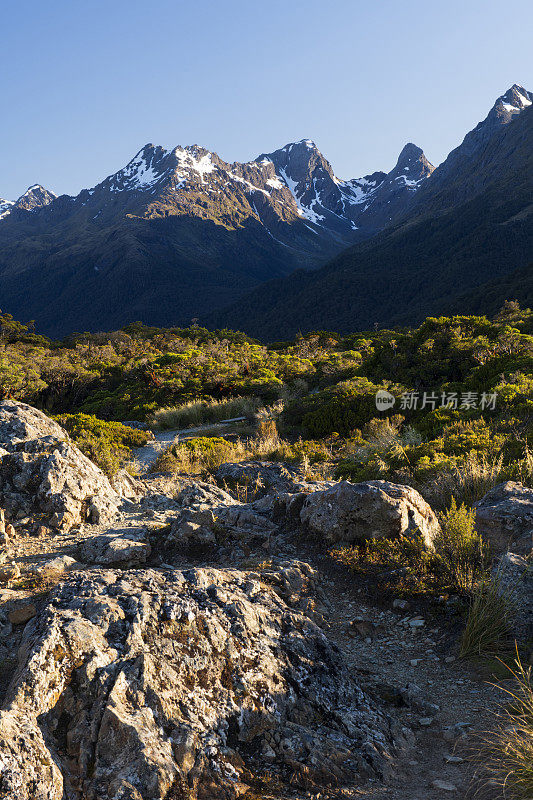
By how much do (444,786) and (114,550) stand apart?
314 centimetres

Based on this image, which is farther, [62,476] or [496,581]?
[62,476]

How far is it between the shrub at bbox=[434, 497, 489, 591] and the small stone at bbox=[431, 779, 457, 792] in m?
1.85

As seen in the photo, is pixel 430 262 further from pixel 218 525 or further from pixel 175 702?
pixel 175 702

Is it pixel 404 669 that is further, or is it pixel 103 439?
pixel 103 439

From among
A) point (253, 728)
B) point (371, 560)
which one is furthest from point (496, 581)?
point (253, 728)

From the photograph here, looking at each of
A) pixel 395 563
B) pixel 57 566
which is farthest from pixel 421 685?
pixel 57 566

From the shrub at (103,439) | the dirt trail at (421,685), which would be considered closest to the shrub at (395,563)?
the dirt trail at (421,685)

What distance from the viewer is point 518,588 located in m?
3.78

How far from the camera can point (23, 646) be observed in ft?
7.83

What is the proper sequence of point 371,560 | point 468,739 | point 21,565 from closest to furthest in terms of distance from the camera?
point 468,739
point 21,565
point 371,560

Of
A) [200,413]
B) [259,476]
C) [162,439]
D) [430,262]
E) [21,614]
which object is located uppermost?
[430,262]

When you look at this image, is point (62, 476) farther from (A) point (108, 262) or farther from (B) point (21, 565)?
(A) point (108, 262)

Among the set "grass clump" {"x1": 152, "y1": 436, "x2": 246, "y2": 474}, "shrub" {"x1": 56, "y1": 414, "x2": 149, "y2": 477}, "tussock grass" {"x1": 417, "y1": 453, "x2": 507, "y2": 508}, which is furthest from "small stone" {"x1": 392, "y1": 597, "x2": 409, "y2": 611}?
"grass clump" {"x1": 152, "y1": 436, "x2": 246, "y2": 474}

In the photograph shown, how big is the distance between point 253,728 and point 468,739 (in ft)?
4.36
